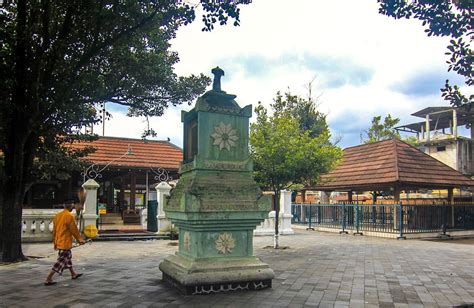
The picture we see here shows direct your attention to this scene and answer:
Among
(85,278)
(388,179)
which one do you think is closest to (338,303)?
(85,278)

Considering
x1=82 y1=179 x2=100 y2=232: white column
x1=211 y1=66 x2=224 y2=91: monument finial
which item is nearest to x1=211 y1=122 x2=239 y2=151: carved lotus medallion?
x1=211 y1=66 x2=224 y2=91: monument finial

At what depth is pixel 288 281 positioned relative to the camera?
788 centimetres

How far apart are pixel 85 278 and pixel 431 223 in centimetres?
1639

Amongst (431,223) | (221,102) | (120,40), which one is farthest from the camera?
(431,223)

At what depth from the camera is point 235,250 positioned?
23.1 feet

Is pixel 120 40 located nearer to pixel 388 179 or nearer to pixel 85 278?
pixel 85 278

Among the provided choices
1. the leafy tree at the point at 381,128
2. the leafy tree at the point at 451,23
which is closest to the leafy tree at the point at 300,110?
the leafy tree at the point at 381,128

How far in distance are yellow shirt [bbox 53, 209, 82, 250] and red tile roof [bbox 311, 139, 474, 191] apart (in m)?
14.6

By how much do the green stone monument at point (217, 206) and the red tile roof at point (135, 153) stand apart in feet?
39.7

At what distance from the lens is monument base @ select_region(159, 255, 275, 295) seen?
6539 millimetres

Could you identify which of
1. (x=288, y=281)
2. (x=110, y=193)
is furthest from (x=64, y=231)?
(x=110, y=193)

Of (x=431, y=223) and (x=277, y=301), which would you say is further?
(x=431, y=223)

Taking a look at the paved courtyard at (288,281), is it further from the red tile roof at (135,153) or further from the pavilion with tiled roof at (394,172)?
the red tile roof at (135,153)

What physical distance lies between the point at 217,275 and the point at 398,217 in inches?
542
